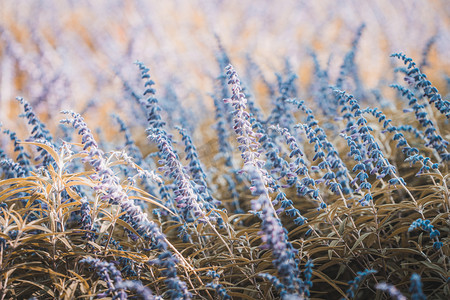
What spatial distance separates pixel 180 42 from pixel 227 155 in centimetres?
988

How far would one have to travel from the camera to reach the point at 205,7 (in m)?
11.9

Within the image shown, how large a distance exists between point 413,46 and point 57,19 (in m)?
11.2

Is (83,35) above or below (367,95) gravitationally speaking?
above

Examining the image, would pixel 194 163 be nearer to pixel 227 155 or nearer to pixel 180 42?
pixel 227 155

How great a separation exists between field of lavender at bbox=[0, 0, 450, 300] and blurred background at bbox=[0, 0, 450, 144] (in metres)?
0.09

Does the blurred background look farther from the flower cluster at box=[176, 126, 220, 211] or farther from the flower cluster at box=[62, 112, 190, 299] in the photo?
the flower cluster at box=[62, 112, 190, 299]

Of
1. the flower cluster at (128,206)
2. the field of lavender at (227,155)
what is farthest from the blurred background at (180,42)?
the flower cluster at (128,206)

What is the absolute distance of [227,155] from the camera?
464cm

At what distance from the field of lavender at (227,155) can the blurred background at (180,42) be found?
9 centimetres

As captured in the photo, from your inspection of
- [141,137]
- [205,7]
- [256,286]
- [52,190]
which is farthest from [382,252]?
[205,7]

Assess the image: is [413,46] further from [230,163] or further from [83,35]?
[83,35]

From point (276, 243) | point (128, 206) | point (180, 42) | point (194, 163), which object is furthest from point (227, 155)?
point (180, 42)

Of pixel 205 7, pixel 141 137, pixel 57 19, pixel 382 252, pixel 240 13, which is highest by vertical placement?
pixel 57 19

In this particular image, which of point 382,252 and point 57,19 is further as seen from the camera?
point 57,19
